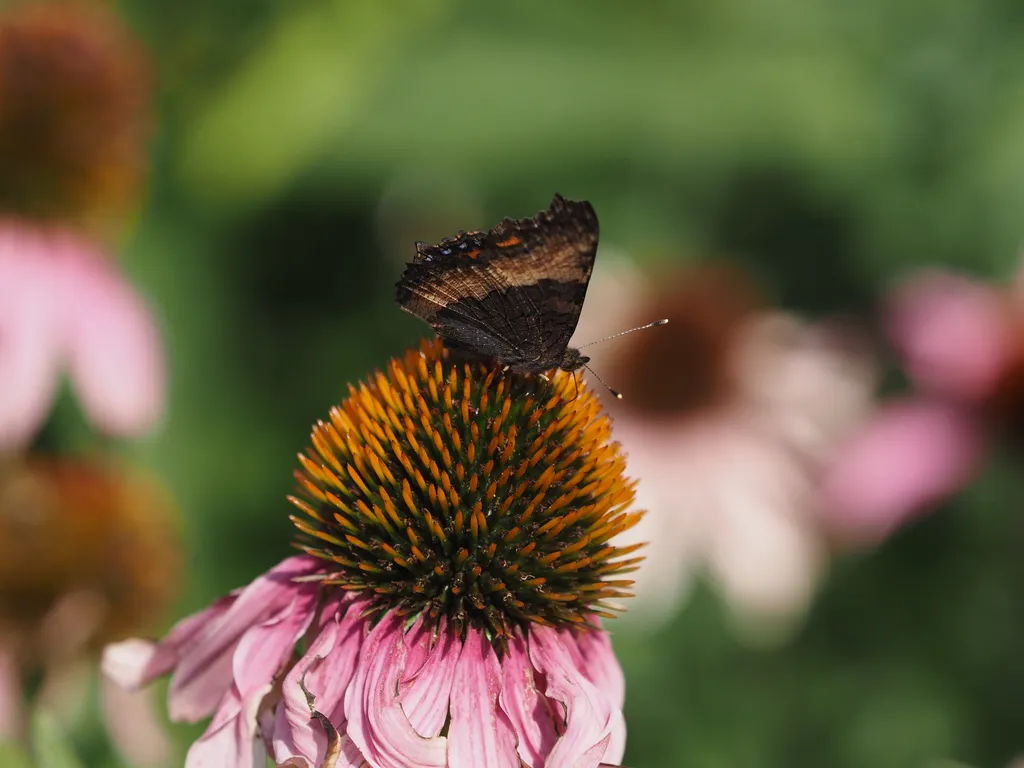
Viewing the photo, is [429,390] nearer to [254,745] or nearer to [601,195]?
[254,745]

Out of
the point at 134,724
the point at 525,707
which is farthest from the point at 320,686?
the point at 134,724

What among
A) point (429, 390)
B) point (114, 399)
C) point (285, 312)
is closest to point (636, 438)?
point (285, 312)

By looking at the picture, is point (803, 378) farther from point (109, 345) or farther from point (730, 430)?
point (109, 345)

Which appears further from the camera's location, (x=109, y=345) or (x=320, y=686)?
(x=109, y=345)

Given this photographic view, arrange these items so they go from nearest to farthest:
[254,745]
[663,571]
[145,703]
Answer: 1. [254,745]
2. [145,703]
3. [663,571]

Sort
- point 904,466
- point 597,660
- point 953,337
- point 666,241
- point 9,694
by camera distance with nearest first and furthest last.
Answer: point 597,660
point 9,694
point 904,466
point 953,337
point 666,241

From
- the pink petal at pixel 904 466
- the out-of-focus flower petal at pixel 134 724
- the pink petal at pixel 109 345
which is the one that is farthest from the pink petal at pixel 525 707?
the pink petal at pixel 904 466
